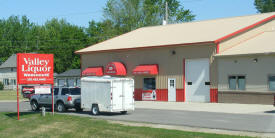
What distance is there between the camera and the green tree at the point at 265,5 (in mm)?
91750

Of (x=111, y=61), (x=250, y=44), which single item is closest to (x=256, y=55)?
(x=250, y=44)

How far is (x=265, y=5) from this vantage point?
9319cm

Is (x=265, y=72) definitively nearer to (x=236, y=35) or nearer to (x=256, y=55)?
(x=256, y=55)

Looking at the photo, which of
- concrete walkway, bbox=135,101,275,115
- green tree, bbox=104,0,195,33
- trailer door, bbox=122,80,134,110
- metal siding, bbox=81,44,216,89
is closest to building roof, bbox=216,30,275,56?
metal siding, bbox=81,44,216,89

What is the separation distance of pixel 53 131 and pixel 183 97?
59.9ft

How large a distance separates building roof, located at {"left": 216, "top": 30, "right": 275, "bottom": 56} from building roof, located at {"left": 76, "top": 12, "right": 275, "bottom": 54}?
1174 mm

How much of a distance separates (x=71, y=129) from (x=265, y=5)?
279 ft

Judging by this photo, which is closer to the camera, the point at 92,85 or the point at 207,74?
the point at 92,85

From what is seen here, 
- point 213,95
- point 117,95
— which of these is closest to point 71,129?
point 117,95

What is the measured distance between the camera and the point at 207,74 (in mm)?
31578

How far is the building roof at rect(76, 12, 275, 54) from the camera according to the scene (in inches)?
1307

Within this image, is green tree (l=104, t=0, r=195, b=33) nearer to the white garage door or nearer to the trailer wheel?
the white garage door

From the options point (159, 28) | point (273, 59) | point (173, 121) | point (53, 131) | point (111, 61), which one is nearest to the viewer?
point (53, 131)

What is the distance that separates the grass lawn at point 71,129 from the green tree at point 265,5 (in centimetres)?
8018
